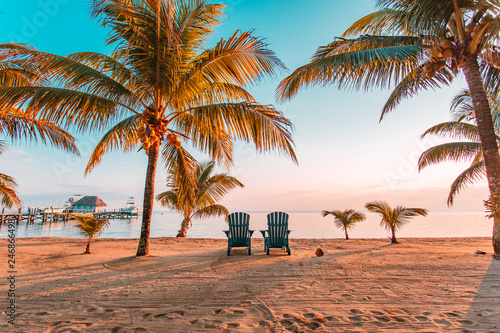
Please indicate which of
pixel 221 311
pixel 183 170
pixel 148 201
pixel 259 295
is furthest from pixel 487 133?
pixel 148 201

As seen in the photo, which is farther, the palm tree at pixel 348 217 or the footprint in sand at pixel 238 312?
the palm tree at pixel 348 217

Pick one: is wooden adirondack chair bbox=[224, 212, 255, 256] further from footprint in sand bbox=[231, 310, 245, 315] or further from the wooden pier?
the wooden pier

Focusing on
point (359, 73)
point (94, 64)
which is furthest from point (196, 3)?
point (359, 73)

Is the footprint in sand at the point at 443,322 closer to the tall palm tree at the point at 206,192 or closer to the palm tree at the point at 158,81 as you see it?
the palm tree at the point at 158,81

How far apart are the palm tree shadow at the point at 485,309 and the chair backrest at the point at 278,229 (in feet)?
11.8

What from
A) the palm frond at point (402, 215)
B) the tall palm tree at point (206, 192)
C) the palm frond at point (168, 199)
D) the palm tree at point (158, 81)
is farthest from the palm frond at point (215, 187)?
the palm frond at point (402, 215)

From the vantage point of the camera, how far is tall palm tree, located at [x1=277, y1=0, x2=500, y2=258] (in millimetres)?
5422

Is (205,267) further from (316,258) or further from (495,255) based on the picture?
(495,255)

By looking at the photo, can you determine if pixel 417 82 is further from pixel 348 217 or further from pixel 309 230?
pixel 309 230

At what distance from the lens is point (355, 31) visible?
7.61 meters

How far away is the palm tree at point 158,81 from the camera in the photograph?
513 cm

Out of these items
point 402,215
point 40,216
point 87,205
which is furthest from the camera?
point 87,205

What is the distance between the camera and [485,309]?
2.59 metres

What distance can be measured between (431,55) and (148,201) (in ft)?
25.6
